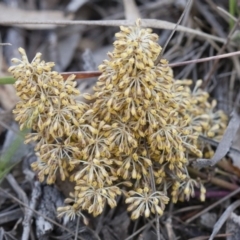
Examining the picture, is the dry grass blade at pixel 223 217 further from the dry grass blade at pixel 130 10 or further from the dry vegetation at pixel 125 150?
the dry grass blade at pixel 130 10

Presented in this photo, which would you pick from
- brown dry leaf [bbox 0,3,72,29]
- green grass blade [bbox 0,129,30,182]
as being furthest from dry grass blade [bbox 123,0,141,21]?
green grass blade [bbox 0,129,30,182]

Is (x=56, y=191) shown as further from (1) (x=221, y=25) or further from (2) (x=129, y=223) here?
(1) (x=221, y=25)

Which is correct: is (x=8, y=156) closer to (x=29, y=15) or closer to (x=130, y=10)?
(x=29, y=15)

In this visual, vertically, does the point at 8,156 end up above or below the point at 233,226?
above

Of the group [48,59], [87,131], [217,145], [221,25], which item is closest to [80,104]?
[87,131]

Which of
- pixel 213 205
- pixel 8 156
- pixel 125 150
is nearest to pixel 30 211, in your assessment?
pixel 8 156

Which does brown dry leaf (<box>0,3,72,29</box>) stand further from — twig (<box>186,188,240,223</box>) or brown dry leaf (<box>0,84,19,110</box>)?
twig (<box>186,188,240,223</box>)

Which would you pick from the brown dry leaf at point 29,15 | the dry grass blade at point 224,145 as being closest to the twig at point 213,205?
the dry grass blade at point 224,145
